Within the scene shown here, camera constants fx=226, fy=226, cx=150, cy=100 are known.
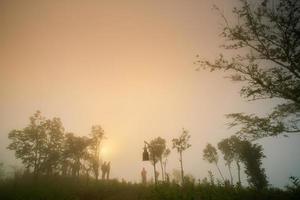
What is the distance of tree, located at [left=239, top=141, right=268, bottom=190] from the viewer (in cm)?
4400

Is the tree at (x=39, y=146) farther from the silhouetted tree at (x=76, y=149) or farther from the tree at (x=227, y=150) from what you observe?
the tree at (x=227, y=150)

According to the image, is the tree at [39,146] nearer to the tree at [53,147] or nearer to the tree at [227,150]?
the tree at [53,147]

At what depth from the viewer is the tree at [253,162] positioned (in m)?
44.0

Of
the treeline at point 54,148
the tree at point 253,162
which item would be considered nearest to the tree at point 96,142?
the treeline at point 54,148

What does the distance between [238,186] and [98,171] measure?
3734 centimetres

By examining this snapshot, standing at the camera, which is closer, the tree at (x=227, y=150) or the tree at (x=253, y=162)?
the tree at (x=253, y=162)

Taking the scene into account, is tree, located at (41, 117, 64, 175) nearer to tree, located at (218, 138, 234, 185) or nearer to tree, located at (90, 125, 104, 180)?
tree, located at (90, 125, 104, 180)

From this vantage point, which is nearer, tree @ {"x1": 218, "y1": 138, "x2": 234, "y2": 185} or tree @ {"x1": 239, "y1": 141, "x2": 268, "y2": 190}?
tree @ {"x1": 239, "y1": 141, "x2": 268, "y2": 190}

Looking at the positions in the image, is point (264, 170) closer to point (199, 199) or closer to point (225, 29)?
point (199, 199)

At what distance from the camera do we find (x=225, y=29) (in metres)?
16.9

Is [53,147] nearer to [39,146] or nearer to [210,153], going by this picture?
[39,146]

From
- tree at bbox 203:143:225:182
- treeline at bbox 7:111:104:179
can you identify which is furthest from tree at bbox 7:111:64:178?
tree at bbox 203:143:225:182

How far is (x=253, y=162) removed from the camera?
146 feet

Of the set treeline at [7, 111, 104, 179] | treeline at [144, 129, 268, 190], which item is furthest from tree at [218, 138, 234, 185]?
treeline at [7, 111, 104, 179]
